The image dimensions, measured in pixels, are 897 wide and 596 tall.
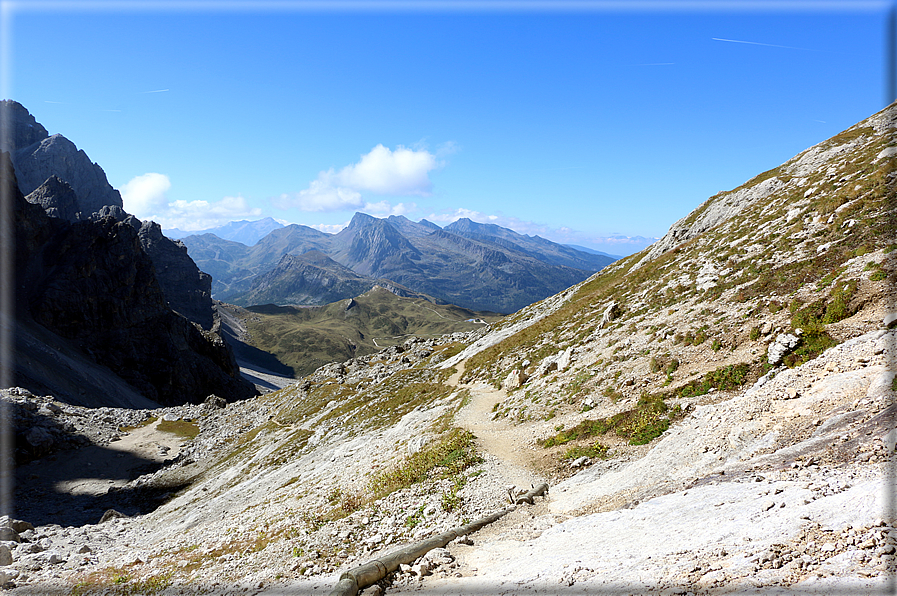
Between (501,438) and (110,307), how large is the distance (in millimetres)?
182309

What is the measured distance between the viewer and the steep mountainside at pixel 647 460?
33.5 ft

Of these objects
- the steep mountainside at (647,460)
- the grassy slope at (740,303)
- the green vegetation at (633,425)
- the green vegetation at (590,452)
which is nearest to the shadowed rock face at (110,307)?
the steep mountainside at (647,460)

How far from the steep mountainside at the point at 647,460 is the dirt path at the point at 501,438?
219 millimetres

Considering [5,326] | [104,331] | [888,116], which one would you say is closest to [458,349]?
[888,116]

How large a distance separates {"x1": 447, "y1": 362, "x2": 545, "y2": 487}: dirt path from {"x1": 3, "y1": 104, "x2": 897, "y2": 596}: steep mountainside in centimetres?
22

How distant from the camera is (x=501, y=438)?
25750 mm

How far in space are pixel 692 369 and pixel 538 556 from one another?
1498 cm

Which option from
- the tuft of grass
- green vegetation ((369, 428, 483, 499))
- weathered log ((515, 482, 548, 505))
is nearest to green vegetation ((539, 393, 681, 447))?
the tuft of grass

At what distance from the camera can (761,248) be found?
32906 millimetres

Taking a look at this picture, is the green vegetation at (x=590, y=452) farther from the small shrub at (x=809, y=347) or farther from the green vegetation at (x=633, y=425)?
the small shrub at (x=809, y=347)

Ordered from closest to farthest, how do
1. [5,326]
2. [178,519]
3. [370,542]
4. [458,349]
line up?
[370,542], [178,519], [458,349], [5,326]

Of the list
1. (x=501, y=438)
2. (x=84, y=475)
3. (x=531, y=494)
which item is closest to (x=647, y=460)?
(x=531, y=494)

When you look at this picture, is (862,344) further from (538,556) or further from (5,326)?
(5,326)

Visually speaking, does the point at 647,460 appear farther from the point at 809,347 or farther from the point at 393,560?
the point at 393,560
